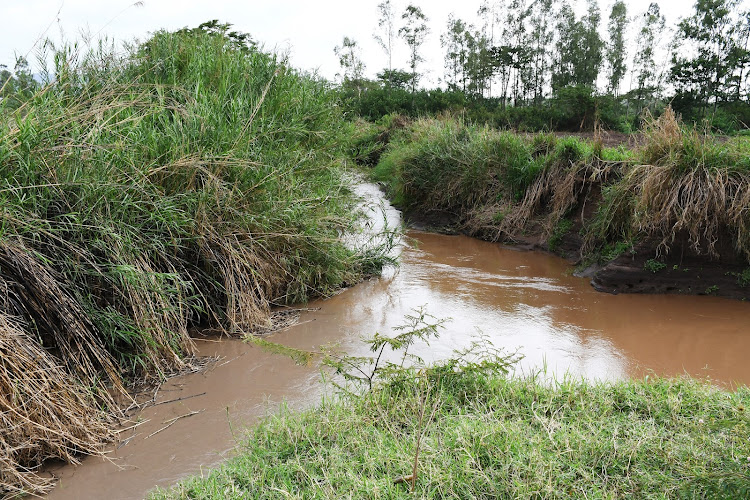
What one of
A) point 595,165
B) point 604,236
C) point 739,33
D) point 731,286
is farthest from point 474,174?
point 739,33

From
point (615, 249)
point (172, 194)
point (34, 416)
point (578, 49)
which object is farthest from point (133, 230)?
point (578, 49)

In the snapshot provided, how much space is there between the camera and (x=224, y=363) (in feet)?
13.7

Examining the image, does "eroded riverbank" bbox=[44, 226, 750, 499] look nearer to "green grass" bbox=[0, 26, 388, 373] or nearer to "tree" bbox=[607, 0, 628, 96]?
"green grass" bbox=[0, 26, 388, 373]

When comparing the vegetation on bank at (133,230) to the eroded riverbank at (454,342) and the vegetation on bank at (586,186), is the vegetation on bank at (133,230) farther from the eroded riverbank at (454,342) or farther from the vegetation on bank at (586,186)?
the vegetation on bank at (586,186)

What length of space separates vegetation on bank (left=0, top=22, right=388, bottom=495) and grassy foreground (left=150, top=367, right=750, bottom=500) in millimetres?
1012

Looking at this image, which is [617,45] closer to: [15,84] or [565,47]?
[565,47]

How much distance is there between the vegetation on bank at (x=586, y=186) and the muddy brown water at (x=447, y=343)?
0.73 metres

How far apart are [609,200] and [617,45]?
23.6 metres

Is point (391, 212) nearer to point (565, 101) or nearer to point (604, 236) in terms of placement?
point (604, 236)

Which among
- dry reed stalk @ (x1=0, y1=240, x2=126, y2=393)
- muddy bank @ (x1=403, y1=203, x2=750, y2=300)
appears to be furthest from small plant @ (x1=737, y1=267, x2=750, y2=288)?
dry reed stalk @ (x1=0, y1=240, x2=126, y2=393)

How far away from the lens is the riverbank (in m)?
5.73

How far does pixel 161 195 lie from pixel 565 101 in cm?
1768

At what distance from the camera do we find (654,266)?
604 cm

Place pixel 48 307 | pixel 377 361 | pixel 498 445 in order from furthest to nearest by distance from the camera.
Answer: pixel 377 361, pixel 48 307, pixel 498 445
